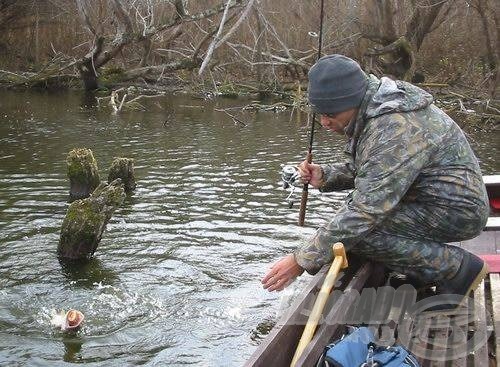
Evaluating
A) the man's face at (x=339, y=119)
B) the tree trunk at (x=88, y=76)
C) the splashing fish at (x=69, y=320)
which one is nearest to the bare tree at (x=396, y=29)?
the tree trunk at (x=88, y=76)

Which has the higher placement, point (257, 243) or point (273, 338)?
point (273, 338)

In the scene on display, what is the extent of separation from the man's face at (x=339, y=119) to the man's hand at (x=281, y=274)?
30.8 inches

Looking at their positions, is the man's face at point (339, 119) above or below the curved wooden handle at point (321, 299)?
above

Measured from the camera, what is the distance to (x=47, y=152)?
13.1m

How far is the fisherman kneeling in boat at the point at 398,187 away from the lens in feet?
11.4

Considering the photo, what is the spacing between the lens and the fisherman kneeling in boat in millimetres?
3465

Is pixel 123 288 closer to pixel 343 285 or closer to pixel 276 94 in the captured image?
pixel 343 285

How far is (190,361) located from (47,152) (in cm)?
877

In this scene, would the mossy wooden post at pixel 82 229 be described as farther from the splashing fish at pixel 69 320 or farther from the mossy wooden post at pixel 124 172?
Answer: the mossy wooden post at pixel 124 172

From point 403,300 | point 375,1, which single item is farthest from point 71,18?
point 403,300

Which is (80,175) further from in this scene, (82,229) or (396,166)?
(396,166)

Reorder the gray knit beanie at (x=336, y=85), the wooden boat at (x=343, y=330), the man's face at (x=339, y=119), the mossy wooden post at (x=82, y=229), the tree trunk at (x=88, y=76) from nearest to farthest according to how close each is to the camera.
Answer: the wooden boat at (x=343, y=330)
the gray knit beanie at (x=336, y=85)
the man's face at (x=339, y=119)
the mossy wooden post at (x=82, y=229)
the tree trunk at (x=88, y=76)

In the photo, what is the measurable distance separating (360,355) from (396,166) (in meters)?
0.99

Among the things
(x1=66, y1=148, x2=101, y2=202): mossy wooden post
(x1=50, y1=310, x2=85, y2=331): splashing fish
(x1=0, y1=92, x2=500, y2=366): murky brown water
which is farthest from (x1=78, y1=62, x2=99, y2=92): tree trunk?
(x1=50, y1=310, x2=85, y2=331): splashing fish
